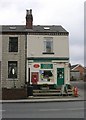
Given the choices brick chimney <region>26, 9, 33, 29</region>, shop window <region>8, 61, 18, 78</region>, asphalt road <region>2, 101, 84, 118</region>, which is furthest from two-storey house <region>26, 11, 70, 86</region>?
asphalt road <region>2, 101, 84, 118</region>

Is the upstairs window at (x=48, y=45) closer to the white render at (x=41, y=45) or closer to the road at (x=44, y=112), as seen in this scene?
the white render at (x=41, y=45)

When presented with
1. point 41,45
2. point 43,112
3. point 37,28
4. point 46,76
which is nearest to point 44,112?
point 43,112

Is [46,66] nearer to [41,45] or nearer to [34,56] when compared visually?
[34,56]

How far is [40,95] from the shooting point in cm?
3372

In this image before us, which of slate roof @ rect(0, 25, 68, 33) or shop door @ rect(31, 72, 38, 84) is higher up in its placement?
slate roof @ rect(0, 25, 68, 33)

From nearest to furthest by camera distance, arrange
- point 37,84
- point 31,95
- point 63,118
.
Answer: point 63,118
point 31,95
point 37,84

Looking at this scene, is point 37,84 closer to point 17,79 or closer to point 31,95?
point 17,79

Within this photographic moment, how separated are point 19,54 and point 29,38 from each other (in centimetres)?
194

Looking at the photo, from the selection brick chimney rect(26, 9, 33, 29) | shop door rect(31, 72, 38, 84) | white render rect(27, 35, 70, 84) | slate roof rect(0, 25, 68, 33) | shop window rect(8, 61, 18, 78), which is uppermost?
brick chimney rect(26, 9, 33, 29)

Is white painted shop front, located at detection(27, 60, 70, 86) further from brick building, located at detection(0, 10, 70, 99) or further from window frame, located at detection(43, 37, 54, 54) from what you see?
window frame, located at detection(43, 37, 54, 54)

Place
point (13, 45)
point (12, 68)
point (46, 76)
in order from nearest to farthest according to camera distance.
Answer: point (12, 68) < point (46, 76) < point (13, 45)

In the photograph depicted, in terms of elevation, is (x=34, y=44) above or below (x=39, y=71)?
above

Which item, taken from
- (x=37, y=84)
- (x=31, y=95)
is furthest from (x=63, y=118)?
(x=37, y=84)

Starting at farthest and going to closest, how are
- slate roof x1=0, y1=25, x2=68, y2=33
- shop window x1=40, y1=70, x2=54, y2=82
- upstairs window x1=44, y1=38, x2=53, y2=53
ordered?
1. slate roof x1=0, y1=25, x2=68, y2=33
2. upstairs window x1=44, y1=38, x2=53, y2=53
3. shop window x1=40, y1=70, x2=54, y2=82
